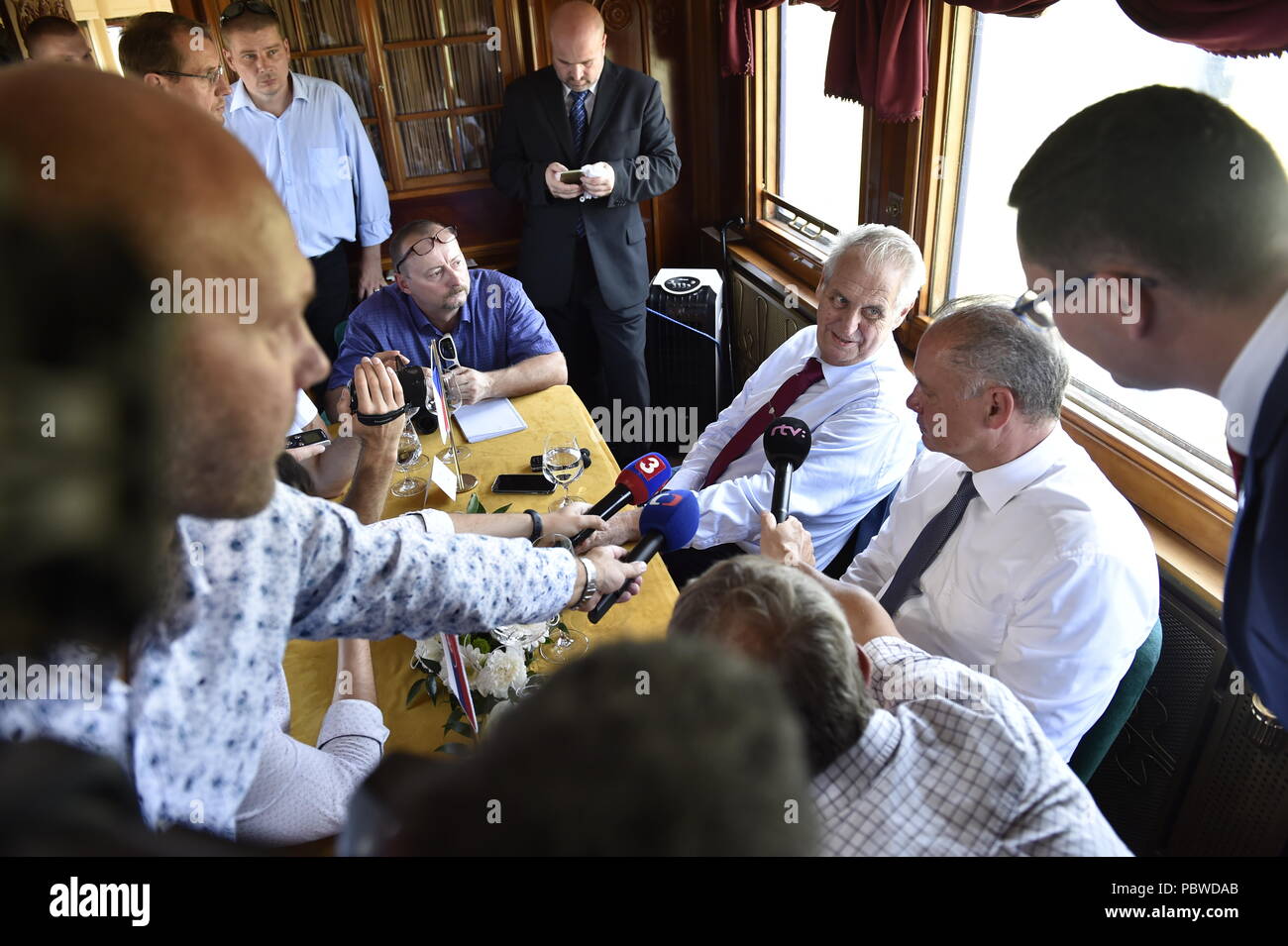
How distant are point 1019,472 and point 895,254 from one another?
93 centimetres

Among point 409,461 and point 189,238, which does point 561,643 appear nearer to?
point 409,461

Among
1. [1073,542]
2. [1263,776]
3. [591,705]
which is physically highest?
[591,705]

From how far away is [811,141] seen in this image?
4.17 meters

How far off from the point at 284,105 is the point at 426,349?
72.5 inches

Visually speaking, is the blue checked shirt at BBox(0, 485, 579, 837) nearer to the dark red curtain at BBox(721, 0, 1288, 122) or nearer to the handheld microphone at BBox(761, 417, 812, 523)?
the handheld microphone at BBox(761, 417, 812, 523)

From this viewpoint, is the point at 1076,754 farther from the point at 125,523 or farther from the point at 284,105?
the point at 284,105

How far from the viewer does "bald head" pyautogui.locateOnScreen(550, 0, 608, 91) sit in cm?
377

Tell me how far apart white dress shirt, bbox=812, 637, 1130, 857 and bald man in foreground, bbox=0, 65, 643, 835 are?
2.35ft

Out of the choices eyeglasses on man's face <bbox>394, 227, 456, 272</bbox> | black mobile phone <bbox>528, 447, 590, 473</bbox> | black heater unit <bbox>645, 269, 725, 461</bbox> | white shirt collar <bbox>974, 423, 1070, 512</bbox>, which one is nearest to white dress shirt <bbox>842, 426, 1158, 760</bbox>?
white shirt collar <bbox>974, 423, 1070, 512</bbox>

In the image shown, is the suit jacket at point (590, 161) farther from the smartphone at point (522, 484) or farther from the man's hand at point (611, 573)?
the man's hand at point (611, 573)

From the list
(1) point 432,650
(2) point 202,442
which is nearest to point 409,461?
(1) point 432,650

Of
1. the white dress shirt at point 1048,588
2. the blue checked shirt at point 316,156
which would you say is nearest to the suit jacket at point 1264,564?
the white dress shirt at point 1048,588
